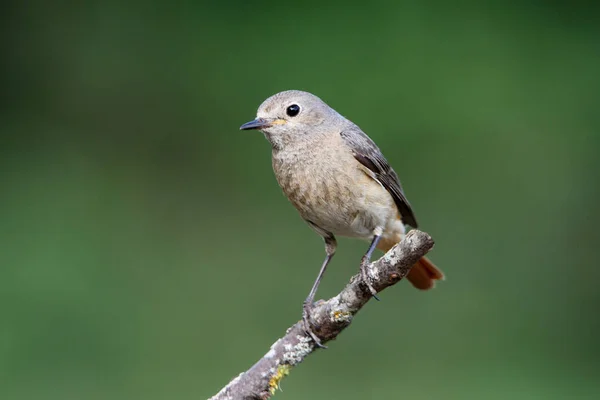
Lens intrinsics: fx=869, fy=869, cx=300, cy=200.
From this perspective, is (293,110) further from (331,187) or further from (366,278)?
(366,278)

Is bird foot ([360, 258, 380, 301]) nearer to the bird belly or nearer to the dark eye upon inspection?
the bird belly

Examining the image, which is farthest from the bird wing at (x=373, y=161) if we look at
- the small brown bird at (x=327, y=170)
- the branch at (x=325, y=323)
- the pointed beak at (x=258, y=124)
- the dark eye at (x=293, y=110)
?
the branch at (x=325, y=323)

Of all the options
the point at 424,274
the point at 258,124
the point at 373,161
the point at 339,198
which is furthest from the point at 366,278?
the point at 424,274

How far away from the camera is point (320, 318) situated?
134 inches

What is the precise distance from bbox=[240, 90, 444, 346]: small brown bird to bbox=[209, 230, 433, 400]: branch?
0.34m

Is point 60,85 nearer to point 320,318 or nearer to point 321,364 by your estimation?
point 321,364

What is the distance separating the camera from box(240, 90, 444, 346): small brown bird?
3.91 meters

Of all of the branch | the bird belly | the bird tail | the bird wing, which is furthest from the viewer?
the bird tail

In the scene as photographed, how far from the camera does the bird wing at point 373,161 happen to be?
4062 mm

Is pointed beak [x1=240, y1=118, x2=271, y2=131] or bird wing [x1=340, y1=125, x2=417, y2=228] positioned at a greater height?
bird wing [x1=340, y1=125, x2=417, y2=228]

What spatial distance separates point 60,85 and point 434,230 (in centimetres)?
304

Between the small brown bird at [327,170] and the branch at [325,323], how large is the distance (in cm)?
34

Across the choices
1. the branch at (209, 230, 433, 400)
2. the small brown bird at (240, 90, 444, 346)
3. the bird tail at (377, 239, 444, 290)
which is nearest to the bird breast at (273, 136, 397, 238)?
the small brown bird at (240, 90, 444, 346)

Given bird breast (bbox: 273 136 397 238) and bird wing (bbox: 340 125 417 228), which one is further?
bird wing (bbox: 340 125 417 228)
